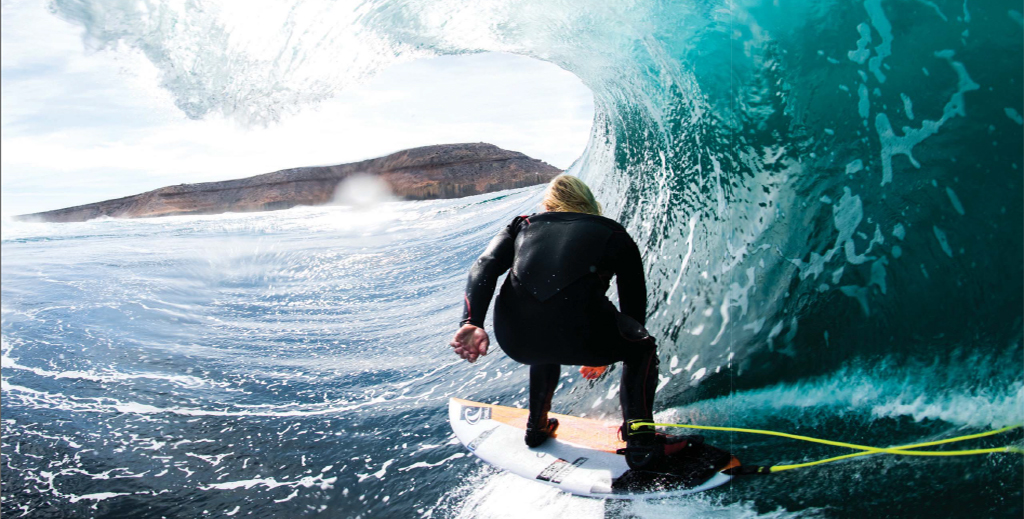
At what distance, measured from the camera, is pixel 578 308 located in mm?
1856

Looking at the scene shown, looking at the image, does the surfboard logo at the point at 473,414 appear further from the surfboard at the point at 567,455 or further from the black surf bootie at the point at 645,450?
the black surf bootie at the point at 645,450

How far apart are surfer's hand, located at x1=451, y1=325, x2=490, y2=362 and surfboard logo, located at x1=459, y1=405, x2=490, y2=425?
86 centimetres

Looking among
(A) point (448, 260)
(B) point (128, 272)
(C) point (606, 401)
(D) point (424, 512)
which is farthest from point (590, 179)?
(B) point (128, 272)

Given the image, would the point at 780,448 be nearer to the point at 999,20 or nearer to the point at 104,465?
the point at 999,20

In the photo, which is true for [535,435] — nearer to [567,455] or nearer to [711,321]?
[567,455]

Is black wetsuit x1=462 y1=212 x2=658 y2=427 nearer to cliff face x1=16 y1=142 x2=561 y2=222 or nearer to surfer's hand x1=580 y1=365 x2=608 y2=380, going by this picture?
surfer's hand x1=580 y1=365 x2=608 y2=380

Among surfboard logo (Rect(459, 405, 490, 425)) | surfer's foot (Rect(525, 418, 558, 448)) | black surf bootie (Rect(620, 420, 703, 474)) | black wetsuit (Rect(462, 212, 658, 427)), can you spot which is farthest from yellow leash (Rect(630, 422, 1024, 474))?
surfboard logo (Rect(459, 405, 490, 425))

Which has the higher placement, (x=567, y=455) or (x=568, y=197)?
(x=568, y=197)

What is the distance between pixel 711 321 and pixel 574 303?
0.91 metres

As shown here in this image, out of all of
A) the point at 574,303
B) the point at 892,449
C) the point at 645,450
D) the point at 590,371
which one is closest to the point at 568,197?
the point at 574,303

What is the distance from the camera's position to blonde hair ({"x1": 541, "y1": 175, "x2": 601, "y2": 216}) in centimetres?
204

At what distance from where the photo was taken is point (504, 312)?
1.91 metres

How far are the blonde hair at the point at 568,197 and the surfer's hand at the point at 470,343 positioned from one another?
0.52 meters

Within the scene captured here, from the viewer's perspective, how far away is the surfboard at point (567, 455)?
188 centimetres
